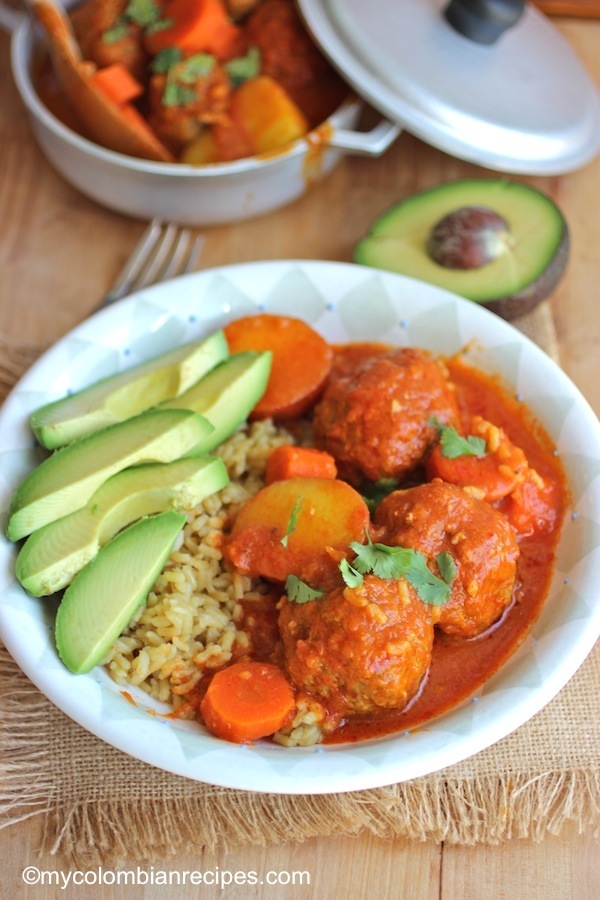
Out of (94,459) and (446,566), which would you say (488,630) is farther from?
(94,459)

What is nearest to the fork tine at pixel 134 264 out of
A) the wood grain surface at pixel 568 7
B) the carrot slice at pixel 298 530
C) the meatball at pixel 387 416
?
the meatball at pixel 387 416

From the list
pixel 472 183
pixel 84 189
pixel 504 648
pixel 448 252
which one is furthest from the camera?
pixel 84 189

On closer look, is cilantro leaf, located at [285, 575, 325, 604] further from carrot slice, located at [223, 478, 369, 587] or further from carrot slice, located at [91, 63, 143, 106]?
carrot slice, located at [91, 63, 143, 106]

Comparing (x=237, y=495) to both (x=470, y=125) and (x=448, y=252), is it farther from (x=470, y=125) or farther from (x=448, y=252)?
(x=470, y=125)

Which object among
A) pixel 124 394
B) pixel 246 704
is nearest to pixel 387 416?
pixel 124 394

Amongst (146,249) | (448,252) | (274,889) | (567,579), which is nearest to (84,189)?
(146,249)

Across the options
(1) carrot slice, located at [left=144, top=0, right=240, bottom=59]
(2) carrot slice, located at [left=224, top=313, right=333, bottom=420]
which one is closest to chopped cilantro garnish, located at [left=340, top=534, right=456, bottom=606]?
(2) carrot slice, located at [left=224, top=313, right=333, bottom=420]
